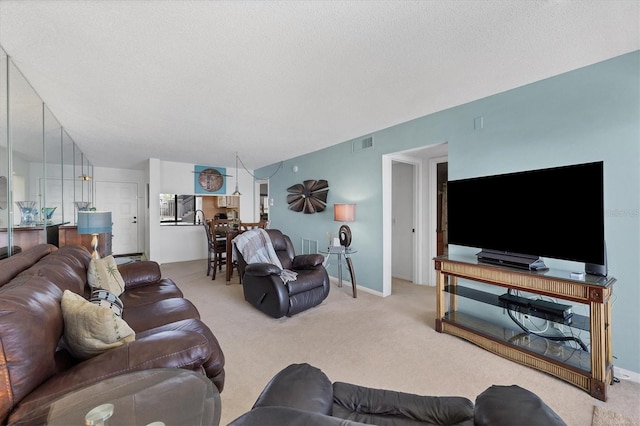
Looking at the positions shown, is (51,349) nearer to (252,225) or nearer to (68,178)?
(252,225)

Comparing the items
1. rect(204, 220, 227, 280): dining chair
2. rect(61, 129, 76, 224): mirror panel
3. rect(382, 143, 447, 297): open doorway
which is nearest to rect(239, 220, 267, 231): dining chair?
rect(204, 220, 227, 280): dining chair

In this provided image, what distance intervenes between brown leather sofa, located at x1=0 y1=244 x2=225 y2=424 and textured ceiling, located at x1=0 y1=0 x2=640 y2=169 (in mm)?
1502

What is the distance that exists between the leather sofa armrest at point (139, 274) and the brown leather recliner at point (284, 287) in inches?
38.0

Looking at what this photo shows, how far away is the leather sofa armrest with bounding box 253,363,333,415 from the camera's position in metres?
0.90

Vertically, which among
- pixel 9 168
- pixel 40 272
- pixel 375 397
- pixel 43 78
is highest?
pixel 43 78

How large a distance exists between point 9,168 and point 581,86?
4.61 meters

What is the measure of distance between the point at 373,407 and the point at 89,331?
1.28 meters

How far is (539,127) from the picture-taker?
2.31 meters

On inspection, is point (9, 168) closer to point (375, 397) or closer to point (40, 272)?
point (40, 272)

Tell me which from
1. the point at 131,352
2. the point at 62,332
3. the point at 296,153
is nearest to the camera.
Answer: the point at 131,352

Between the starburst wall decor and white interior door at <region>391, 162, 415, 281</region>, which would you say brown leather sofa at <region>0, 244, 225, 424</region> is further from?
white interior door at <region>391, 162, 415, 281</region>

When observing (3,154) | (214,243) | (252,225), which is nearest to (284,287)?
(252,225)

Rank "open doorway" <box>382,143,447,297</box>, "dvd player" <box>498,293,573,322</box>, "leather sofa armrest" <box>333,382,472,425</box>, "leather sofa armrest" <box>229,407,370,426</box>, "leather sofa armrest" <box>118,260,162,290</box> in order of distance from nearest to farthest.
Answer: "leather sofa armrest" <box>229,407,370,426</box>
"leather sofa armrest" <box>333,382,472,425</box>
"dvd player" <box>498,293,573,322</box>
"leather sofa armrest" <box>118,260,162,290</box>
"open doorway" <box>382,143,447,297</box>

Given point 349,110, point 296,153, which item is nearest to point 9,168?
point 349,110
